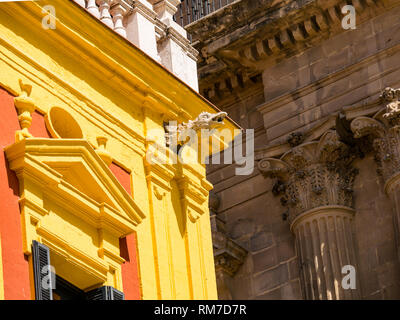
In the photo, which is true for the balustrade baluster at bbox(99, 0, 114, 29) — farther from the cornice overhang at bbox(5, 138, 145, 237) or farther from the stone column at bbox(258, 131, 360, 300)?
the stone column at bbox(258, 131, 360, 300)

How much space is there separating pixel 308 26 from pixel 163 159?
11.3 m

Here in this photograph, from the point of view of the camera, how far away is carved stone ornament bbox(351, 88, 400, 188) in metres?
33.4

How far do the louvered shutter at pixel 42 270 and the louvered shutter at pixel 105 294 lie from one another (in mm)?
998

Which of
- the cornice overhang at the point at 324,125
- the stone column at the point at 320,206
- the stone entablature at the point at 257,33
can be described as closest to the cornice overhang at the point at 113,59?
the stone column at the point at 320,206

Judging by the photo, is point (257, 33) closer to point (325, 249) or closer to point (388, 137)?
point (388, 137)

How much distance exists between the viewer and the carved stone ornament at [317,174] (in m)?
34.0

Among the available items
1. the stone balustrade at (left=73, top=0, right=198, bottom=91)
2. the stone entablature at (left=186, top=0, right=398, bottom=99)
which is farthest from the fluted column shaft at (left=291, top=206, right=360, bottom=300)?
the stone balustrade at (left=73, top=0, right=198, bottom=91)

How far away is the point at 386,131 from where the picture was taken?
110 ft

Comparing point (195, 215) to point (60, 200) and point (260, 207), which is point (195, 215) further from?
point (260, 207)

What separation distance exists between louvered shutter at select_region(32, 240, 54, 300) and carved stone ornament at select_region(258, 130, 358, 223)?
12.8 meters

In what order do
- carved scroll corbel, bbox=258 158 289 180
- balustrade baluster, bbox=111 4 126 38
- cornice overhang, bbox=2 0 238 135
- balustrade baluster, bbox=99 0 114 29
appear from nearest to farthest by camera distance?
cornice overhang, bbox=2 0 238 135
balustrade baluster, bbox=99 0 114 29
balustrade baluster, bbox=111 4 126 38
carved scroll corbel, bbox=258 158 289 180

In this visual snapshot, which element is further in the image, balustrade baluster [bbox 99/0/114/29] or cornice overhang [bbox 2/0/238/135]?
balustrade baluster [bbox 99/0/114/29]
